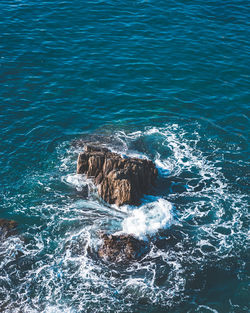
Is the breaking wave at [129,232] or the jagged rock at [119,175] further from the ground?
the jagged rock at [119,175]

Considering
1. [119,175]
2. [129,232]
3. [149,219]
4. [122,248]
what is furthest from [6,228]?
[149,219]

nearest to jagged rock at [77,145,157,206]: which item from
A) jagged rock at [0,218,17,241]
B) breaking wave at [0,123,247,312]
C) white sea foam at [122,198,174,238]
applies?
breaking wave at [0,123,247,312]

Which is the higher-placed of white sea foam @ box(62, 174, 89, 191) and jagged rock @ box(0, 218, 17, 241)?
white sea foam @ box(62, 174, 89, 191)

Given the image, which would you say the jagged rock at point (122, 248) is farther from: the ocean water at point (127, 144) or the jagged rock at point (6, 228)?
the jagged rock at point (6, 228)

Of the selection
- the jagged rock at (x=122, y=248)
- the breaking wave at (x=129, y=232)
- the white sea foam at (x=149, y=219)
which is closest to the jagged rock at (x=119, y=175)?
the breaking wave at (x=129, y=232)

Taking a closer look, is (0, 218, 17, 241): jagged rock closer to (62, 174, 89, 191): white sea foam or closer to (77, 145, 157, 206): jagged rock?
(62, 174, 89, 191): white sea foam

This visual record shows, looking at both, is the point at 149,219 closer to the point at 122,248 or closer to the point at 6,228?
the point at 122,248

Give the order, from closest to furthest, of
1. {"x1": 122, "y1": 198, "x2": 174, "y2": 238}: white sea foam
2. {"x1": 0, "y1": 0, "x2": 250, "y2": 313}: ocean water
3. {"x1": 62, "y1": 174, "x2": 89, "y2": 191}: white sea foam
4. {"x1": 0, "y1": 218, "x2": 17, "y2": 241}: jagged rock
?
{"x1": 0, "y1": 0, "x2": 250, "y2": 313}: ocean water
{"x1": 122, "y1": 198, "x2": 174, "y2": 238}: white sea foam
{"x1": 0, "y1": 218, "x2": 17, "y2": 241}: jagged rock
{"x1": 62, "y1": 174, "x2": 89, "y2": 191}: white sea foam
